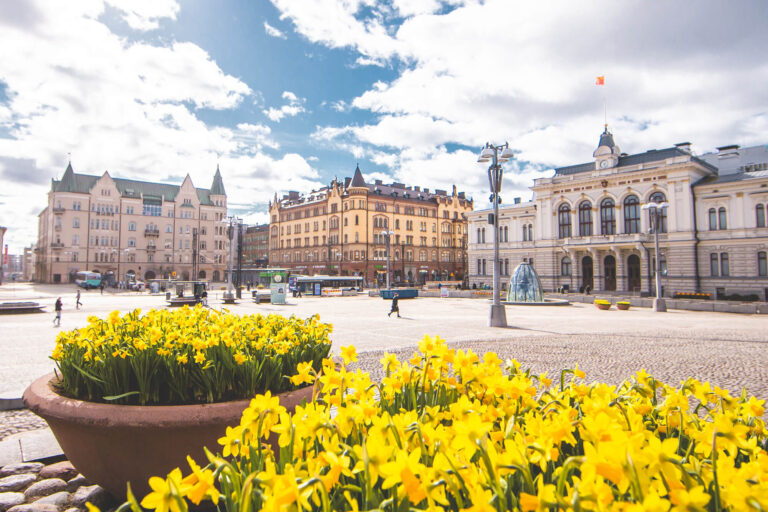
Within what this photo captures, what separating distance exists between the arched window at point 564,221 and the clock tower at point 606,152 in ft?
18.8

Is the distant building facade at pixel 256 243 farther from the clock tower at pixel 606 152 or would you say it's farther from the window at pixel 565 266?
the clock tower at pixel 606 152

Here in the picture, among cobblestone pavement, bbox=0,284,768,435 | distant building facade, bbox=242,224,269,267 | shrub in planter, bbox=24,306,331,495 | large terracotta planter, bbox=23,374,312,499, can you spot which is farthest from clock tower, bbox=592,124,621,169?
distant building facade, bbox=242,224,269,267

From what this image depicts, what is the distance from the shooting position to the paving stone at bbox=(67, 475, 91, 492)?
391cm

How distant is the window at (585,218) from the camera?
1945 inches

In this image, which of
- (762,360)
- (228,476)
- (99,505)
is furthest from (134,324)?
(762,360)

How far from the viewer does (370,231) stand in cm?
7538

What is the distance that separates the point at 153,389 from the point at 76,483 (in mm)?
1282

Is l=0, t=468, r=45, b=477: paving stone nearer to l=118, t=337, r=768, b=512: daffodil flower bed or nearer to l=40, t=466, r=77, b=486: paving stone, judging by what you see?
l=40, t=466, r=77, b=486: paving stone

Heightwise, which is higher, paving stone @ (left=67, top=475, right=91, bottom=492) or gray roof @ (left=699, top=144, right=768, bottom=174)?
gray roof @ (left=699, top=144, right=768, bottom=174)

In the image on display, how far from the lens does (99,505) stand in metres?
3.49

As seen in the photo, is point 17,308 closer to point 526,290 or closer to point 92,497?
point 92,497

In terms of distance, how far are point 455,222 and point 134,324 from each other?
84723 millimetres

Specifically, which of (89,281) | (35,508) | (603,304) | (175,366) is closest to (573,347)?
(175,366)

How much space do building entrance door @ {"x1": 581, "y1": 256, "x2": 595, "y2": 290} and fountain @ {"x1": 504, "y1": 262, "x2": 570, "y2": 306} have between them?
17.1 m
